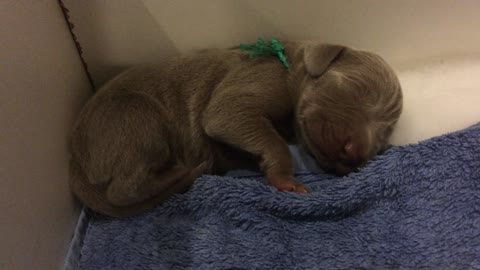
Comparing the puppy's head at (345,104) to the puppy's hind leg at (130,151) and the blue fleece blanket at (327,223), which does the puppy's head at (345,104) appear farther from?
the puppy's hind leg at (130,151)

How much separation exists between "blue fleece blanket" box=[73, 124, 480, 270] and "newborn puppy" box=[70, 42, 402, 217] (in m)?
0.07

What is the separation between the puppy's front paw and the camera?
5.24ft

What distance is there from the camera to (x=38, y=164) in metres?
1.44

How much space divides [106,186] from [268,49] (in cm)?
69

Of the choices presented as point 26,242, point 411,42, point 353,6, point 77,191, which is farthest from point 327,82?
point 26,242

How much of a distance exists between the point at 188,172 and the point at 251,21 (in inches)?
22.8

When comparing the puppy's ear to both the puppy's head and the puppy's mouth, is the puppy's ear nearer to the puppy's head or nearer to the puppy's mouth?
the puppy's head

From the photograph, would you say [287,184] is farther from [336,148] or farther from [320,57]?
[320,57]

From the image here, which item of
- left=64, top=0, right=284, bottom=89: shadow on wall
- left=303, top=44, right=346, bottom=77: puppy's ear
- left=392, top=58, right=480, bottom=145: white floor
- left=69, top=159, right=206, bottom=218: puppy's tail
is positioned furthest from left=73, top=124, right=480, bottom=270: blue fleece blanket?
left=64, top=0, right=284, bottom=89: shadow on wall

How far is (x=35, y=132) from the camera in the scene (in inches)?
56.5

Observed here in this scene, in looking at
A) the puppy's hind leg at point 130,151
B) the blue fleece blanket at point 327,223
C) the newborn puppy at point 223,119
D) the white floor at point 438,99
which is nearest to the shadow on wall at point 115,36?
the newborn puppy at point 223,119

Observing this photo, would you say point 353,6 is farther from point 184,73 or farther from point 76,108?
point 76,108

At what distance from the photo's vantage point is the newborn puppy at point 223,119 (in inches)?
60.2

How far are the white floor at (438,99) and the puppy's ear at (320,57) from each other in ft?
1.35
